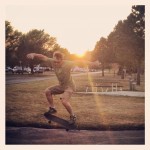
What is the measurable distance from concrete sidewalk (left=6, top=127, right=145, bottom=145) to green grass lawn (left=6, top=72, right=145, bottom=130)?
0.25 m

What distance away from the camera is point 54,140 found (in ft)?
22.7

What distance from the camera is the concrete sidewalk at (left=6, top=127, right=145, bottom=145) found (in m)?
6.93

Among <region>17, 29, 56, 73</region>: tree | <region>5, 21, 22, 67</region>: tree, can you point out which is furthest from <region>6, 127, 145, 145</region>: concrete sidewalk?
<region>17, 29, 56, 73</region>: tree

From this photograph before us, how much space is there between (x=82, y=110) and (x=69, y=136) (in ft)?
5.03

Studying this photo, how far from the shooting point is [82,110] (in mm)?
8492

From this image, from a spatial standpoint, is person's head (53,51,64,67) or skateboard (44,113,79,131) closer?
skateboard (44,113,79,131)

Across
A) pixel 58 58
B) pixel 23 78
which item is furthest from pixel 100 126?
pixel 23 78

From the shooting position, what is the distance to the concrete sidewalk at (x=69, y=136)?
22.7ft

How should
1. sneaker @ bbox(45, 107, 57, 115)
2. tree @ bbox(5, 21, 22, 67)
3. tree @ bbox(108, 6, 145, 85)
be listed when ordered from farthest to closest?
tree @ bbox(108, 6, 145, 85) < tree @ bbox(5, 21, 22, 67) < sneaker @ bbox(45, 107, 57, 115)

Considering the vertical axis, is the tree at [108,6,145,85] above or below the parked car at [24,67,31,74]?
above

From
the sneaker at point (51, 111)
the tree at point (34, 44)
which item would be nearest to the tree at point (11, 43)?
the tree at point (34, 44)

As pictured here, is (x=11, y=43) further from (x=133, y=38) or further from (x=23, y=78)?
(x=133, y=38)

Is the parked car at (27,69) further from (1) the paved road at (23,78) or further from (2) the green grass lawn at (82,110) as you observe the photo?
(2) the green grass lawn at (82,110)

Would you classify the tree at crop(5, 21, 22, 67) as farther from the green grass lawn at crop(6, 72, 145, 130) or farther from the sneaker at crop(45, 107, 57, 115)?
the sneaker at crop(45, 107, 57, 115)
